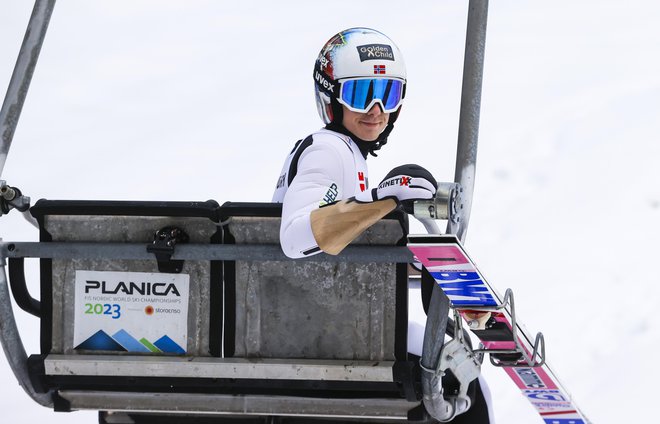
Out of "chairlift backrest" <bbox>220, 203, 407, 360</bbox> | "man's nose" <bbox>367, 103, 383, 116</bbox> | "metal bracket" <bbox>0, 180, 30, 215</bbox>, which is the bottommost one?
"chairlift backrest" <bbox>220, 203, 407, 360</bbox>

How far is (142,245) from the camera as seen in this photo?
4.82 meters

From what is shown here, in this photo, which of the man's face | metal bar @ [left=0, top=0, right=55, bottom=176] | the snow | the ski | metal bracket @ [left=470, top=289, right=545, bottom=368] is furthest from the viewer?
the snow

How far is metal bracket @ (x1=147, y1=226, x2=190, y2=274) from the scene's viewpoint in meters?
4.77

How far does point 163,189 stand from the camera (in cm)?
1038

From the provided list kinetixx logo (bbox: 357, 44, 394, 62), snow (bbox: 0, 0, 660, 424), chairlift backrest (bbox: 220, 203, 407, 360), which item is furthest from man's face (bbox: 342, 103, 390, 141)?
snow (bbox: 0, 0, 660, 424)

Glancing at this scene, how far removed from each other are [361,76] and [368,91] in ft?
0.21

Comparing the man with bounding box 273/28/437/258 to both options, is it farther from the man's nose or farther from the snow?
the snow

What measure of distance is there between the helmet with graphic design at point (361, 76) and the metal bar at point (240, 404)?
106 cm

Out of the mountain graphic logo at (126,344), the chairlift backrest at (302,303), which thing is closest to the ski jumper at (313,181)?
the chairlift backrest at (302,303)

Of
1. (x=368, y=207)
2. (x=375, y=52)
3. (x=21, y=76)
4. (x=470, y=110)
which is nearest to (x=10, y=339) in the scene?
(x=21, y=76)

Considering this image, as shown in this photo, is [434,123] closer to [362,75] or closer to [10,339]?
[362,75]

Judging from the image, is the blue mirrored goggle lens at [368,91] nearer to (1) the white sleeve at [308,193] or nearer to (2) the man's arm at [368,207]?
(1) the white sleeve at [308,193]

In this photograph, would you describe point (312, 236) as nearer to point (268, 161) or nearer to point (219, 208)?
point (219, 208)

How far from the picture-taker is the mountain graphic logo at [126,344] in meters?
4.93
